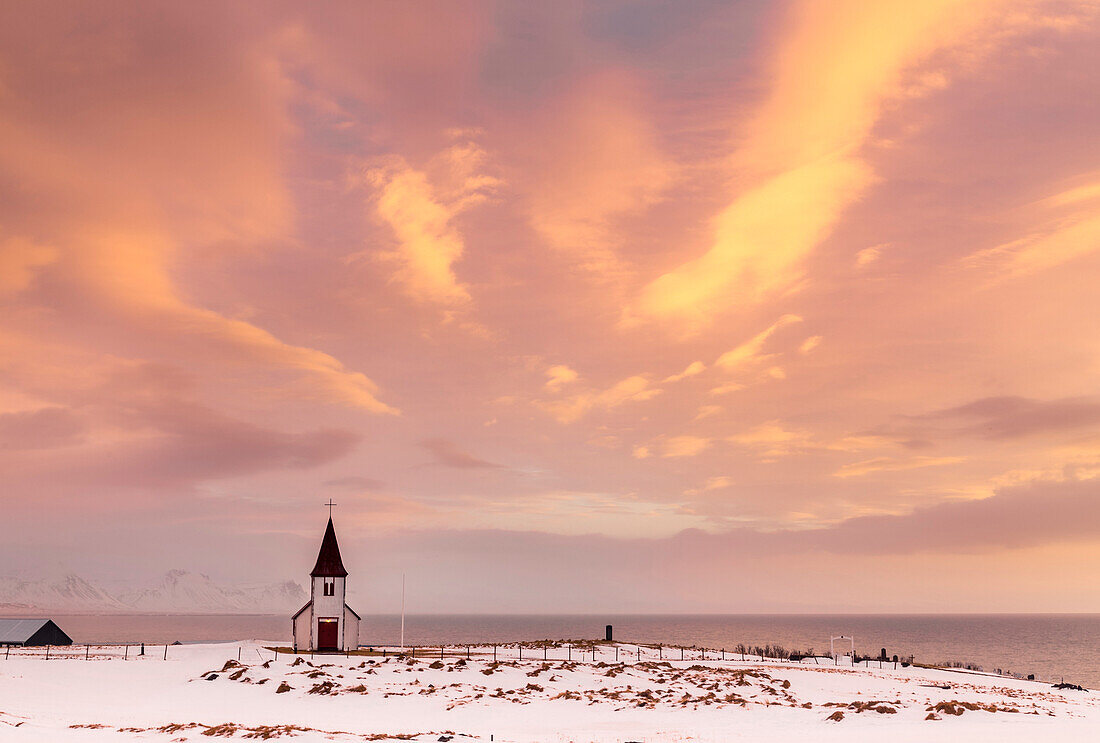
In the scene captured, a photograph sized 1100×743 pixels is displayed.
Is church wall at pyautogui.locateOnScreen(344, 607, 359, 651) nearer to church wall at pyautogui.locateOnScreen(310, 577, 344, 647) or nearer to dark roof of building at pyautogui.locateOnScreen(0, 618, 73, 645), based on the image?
church wall at pyautogui.locateOnScreen(310, 577, 344, 647)

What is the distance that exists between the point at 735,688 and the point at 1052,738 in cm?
2073

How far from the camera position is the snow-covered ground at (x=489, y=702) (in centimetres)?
3462

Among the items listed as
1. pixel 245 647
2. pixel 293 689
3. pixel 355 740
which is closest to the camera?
pixel 355 740

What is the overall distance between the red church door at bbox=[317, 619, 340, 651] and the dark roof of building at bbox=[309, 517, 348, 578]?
155 inches

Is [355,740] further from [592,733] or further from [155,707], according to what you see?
[155,707]

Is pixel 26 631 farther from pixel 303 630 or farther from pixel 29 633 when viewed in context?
pixel 303 630

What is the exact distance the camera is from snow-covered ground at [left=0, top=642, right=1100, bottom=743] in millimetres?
34625

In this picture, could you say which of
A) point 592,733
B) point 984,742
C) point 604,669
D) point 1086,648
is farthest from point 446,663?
point 1086,648

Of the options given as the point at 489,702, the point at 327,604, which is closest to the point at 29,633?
the point at 327,604

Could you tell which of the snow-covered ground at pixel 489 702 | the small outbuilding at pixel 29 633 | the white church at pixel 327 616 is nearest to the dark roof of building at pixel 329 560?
the white church at pixel 327 616

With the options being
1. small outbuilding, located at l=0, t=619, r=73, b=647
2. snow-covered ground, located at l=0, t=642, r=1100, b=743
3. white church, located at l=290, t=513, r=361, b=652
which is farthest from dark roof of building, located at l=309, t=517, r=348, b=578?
small outbuilding, located at l=0, t=619, r=73, b=647

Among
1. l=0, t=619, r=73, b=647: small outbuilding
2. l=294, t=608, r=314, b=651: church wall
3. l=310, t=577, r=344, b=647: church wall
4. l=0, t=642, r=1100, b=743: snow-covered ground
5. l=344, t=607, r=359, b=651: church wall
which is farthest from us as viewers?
l=0, t=619, r=73, b=647: small outbuilding

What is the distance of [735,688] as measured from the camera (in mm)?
51531

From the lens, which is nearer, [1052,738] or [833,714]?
[1052,738]
